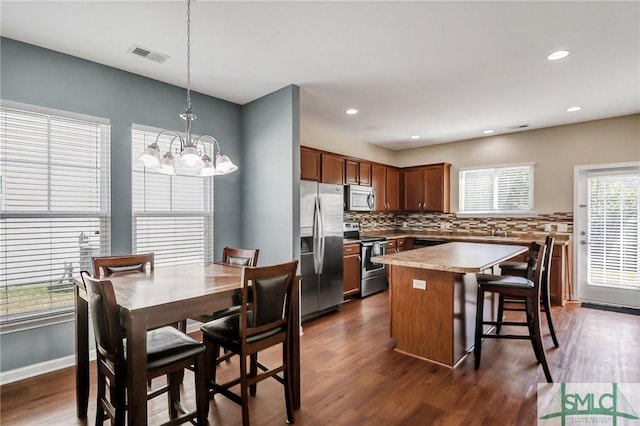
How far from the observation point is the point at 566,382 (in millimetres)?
2482

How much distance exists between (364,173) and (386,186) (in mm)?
764

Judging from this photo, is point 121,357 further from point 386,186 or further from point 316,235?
point 386,186

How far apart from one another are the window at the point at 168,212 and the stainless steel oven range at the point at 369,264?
2295 millimetres

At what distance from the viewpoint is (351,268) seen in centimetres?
480

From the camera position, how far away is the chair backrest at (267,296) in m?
1.85

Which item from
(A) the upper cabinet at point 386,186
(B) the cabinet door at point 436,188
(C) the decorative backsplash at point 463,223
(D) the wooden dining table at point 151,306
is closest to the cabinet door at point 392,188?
(A) the upper cabinet at point 386,186

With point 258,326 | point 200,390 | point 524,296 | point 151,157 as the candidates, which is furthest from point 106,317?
point 524,296

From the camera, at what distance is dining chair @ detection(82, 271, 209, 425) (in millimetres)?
1598

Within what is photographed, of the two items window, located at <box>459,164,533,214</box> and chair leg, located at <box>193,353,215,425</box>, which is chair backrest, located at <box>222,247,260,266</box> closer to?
chair leg, located at <box>193,353,215,425</box>

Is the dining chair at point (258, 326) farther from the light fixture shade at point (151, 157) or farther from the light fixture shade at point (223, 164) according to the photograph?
the light fixture shade at point (151, 157)

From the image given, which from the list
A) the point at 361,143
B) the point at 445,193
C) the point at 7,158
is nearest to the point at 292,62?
the point at 7,158

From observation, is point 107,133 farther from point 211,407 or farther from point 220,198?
point 211,407

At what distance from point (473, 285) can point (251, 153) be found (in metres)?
2.88

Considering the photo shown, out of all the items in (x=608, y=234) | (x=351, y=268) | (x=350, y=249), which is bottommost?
(x=351, y=268)
